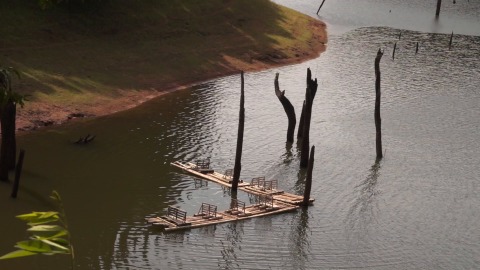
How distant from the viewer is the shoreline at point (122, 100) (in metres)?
45.8

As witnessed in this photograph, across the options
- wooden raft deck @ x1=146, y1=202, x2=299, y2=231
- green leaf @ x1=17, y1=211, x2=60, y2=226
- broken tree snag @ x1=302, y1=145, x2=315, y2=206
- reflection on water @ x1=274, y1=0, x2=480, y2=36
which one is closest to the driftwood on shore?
wooden raft deck @ x1=146, y1=202, x2=299, y2=231

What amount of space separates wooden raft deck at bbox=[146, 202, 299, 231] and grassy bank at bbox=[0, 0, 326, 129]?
51.6 ft

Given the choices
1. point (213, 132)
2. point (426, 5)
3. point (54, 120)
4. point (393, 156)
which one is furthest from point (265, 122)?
point (426, 5)

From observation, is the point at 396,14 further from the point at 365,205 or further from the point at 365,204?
the point at 365,205

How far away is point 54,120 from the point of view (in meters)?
46.5

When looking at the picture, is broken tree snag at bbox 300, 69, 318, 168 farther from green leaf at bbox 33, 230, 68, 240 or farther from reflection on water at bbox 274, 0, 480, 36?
reflection on water at bbox 274, 0, 480, 36

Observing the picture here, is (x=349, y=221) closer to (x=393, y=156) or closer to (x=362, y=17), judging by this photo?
(x=393, y=156)

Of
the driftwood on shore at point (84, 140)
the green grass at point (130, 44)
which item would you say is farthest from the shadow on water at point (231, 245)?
the green grass at point (130, 44)

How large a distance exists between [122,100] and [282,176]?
16241mm

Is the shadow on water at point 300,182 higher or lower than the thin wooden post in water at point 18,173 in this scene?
higher

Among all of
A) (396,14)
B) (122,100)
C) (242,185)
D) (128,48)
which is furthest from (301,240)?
(396,14)

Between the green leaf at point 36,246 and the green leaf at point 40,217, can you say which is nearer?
the green leaf at point 36,246

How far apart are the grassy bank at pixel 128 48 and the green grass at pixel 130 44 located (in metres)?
0.08

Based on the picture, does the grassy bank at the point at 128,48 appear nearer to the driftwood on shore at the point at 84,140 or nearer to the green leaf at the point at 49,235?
the driftwood on shore at the point at 84,140
